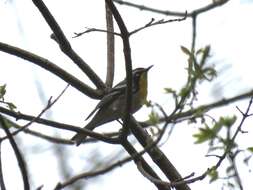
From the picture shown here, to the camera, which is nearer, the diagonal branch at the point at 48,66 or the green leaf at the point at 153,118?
the green leaf at the point at 153,118

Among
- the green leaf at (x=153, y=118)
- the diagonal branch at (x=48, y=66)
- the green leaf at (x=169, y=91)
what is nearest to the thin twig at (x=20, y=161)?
the green leaf at (x=153, y=118)

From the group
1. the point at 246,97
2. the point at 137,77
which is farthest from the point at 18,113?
the point at 137,77

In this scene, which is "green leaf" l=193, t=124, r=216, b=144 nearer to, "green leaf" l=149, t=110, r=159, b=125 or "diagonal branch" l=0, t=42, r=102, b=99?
"green leaf" l=149, t=110, r=159, b=125

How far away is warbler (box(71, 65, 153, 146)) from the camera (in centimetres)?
571

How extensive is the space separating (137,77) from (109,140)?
2.55 m

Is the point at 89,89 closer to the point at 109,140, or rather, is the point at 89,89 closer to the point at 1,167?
the point at 109,140

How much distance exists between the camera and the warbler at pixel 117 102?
5.71 meters

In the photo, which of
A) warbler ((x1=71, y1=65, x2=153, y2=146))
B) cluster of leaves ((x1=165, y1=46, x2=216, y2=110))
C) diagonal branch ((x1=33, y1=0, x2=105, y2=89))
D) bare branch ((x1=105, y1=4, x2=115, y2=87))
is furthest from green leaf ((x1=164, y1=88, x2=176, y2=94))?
bare branch ((x1=105, y1=4, x2=115, y2=87))

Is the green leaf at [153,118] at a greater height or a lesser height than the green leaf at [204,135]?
greater

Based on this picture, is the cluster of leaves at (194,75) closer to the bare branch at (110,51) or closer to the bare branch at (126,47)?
the bare branch at (126,47)

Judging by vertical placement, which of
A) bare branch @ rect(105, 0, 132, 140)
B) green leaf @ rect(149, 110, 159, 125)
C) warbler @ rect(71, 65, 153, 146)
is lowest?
green leaf @ rect(149, 110, 159, 125)

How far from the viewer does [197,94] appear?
3252mm

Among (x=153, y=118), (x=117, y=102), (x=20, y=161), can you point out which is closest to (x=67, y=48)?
(x=117, y=102)

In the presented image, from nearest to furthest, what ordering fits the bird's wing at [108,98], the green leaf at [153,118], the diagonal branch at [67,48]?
the green leaf at [153,118] → the diagonal branch at [67,48] → the bird's wing at [108,98]
